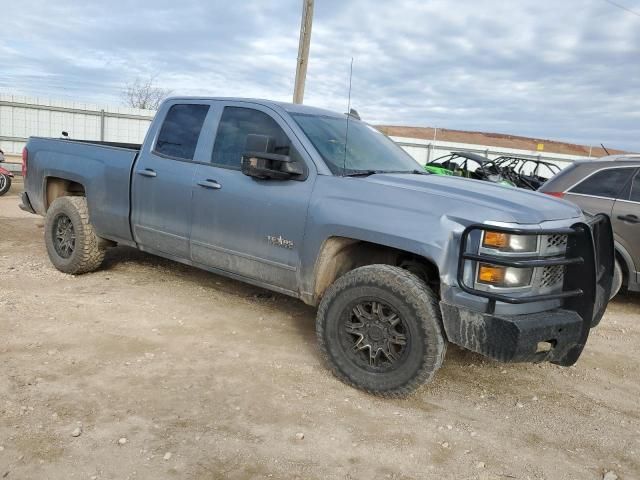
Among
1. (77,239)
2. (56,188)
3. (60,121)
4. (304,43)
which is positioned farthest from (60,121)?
(77,239)

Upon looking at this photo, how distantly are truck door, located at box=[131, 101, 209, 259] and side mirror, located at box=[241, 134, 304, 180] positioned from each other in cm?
89

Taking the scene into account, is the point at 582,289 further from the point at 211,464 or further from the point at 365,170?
the point at 211,464

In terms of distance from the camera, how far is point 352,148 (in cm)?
462

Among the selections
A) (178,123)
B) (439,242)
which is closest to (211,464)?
(439,242)

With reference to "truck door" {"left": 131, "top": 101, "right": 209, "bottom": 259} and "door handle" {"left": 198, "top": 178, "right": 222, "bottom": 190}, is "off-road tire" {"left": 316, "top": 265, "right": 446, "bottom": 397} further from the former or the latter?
"truck door" {"left": 131, "top": 101, "right": 209, "bottom": 259}

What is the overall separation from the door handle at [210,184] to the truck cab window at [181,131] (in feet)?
1.19

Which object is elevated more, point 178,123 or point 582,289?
point 178,123

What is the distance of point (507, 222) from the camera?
3.32 m

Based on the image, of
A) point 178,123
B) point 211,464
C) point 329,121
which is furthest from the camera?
point 178,123

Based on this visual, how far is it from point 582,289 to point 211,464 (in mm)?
2403

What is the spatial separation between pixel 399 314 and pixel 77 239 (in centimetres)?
380

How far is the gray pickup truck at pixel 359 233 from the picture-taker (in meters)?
3.37

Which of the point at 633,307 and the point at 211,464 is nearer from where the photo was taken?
the point at 211,464

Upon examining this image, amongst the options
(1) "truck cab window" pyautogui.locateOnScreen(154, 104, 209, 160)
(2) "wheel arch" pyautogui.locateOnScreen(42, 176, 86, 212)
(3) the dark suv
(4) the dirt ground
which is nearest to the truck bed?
(2) "wheel arch" pyautogui.locateOnScreen(42, 176, 86, 212)
